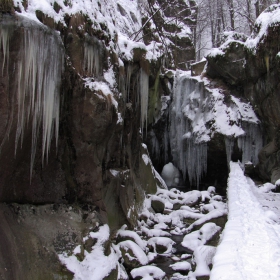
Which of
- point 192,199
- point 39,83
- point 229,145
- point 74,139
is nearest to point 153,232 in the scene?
point 74,139

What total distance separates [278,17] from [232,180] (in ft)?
17.3

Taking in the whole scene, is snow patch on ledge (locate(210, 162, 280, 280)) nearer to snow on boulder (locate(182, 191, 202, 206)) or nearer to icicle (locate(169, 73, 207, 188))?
snow on boulder (locate(182, 191, 202, 206))

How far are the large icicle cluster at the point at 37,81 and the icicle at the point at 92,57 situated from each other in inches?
25.7

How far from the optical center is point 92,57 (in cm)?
562

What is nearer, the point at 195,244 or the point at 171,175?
the point at 195,244

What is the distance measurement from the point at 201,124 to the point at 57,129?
880 cm

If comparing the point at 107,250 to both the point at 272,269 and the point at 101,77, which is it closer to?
the point at 272,269

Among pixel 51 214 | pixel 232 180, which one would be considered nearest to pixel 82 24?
pixel 51 214

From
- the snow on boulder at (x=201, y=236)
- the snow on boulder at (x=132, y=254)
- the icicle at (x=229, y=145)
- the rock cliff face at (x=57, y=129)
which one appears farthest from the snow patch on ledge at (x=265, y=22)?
the snow on boulder at (x=132, y=254)

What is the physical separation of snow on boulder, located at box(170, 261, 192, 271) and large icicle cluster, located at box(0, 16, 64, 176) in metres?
3.04

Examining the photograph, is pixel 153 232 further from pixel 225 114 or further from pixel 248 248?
pixel 225 114

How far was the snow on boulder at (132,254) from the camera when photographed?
17.3 ft

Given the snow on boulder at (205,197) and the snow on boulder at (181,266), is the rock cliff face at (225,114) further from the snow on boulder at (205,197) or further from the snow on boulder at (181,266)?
the snow on boulder at (181,266)

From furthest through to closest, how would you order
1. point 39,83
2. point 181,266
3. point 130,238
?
point 130,238
point 181,266
point 39,83
